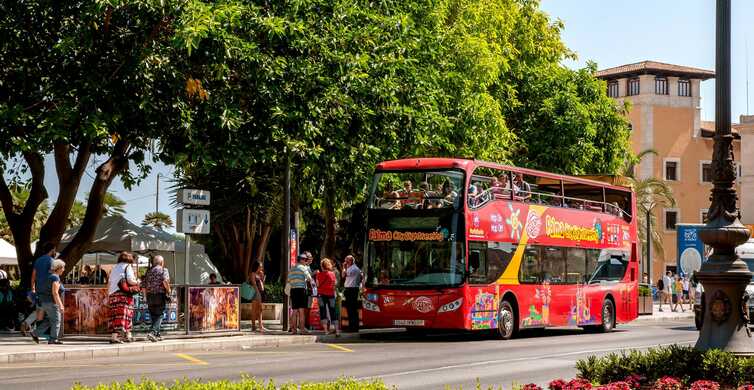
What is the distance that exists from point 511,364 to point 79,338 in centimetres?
954

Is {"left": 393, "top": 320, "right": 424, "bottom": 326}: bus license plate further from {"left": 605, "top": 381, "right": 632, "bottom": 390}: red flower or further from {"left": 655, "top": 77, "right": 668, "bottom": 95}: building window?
{"left": 655, "top": 77, "right": 668, "bottom": 95}: building window

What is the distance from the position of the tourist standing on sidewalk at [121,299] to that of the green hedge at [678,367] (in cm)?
1203

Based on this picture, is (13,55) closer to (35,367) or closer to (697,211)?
(35,367)

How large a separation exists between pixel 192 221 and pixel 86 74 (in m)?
3.69

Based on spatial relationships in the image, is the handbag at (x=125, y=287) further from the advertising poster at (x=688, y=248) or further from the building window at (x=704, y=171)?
the building window at (x=704, y=171)

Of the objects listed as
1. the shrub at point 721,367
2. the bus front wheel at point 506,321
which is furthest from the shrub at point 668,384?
the bus front wheel at point 506,321

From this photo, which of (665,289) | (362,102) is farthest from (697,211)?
(362,102)

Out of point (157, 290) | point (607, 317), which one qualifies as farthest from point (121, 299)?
point (607, 317)

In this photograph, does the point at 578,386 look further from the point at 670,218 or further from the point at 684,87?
the point at 684,87

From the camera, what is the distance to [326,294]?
27141 mm

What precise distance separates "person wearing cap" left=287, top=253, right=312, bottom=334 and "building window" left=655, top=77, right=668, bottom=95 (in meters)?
62.1

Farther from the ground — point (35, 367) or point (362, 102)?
point (362, 102)

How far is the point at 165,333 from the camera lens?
25.4 metres

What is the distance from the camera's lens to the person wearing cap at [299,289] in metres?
26.6
